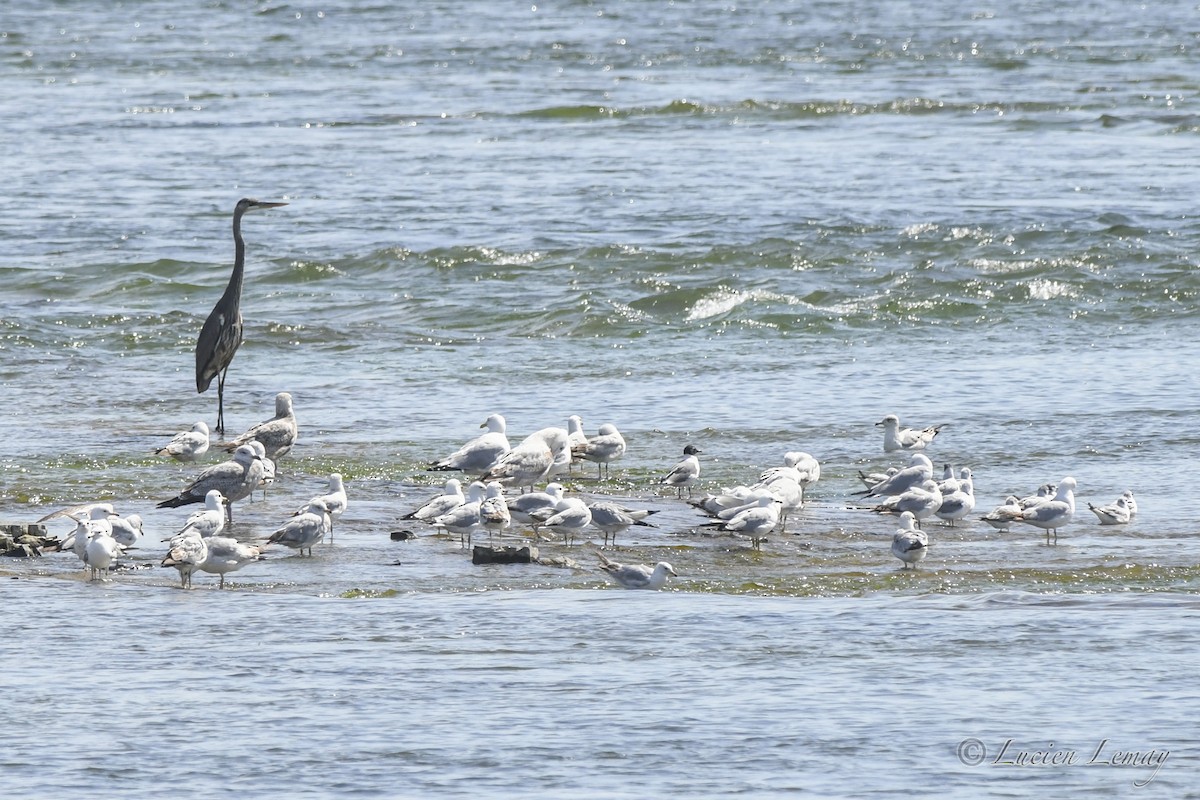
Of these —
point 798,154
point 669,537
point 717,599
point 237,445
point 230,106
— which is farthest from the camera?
point 230,106

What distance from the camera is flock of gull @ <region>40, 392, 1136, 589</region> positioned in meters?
9.51

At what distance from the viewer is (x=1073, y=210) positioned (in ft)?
76.3

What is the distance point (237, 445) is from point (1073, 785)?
7.29 metres

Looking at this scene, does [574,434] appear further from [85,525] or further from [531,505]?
[85,525]

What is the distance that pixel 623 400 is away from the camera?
14.9 meters

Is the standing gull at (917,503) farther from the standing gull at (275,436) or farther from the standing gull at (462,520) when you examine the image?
the standing gull at (275,436)

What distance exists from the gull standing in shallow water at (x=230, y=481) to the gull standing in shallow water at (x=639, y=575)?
2.69 meters

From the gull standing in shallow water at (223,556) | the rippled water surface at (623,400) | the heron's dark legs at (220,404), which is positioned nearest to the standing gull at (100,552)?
the rippled water surface at (623,400)

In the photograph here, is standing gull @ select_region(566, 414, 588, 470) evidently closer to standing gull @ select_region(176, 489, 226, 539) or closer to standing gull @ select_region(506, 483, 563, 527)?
standing gull @ select_region(506, 483, 563, 527)

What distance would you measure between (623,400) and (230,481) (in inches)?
177

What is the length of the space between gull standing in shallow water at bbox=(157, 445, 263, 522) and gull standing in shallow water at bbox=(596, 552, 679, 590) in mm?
2687

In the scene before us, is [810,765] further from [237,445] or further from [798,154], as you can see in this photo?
[798,154]

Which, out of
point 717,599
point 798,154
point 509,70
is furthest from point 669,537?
point 509,70

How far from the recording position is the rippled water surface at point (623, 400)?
286 inches
